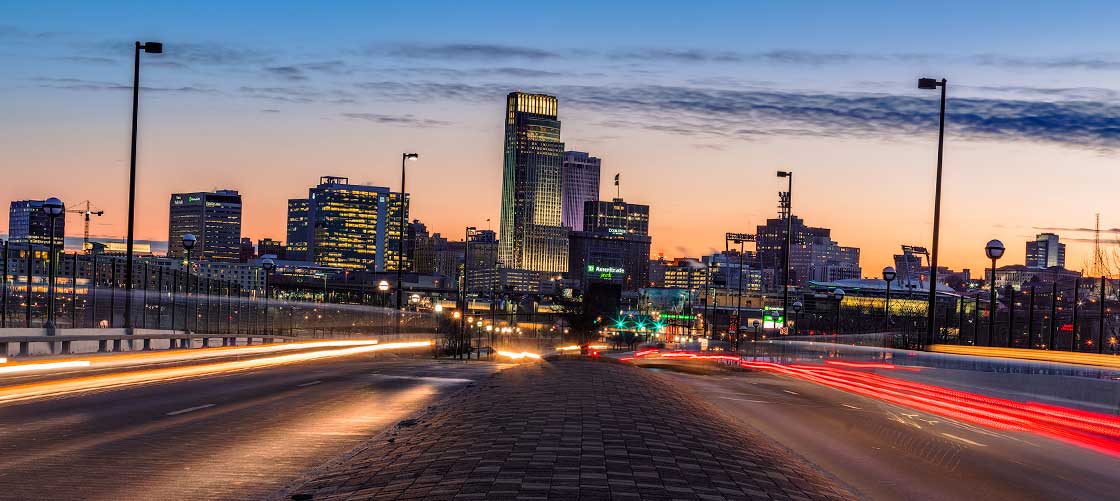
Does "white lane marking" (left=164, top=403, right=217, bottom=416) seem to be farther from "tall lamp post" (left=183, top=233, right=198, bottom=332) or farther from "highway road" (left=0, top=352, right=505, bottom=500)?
"tall lamp post" (left=183, top=233, right=198, bottom=332)

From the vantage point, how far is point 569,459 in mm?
10773

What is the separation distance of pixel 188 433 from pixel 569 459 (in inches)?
333

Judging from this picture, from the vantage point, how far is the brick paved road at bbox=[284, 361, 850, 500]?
31.1 feet

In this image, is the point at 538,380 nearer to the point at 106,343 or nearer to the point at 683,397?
the point at 683,397

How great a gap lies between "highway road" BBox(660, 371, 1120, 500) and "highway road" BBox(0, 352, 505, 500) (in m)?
6.86

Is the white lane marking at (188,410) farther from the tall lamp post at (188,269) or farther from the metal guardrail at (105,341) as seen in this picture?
the tall lamp post at (188,269)

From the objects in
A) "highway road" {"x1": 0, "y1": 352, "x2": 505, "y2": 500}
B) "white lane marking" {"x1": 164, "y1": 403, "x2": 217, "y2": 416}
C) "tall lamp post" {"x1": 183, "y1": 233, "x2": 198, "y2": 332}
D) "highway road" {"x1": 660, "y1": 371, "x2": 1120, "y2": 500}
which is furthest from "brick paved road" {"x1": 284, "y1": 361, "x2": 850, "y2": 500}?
"tall lamp post" {"x1": 183, "y1": 233, "x2": 198, "y2": 332}

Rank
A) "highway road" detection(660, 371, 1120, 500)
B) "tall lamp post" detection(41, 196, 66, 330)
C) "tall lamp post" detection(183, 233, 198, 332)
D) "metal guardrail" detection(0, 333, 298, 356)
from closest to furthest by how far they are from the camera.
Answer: "highway road" detection(660, 371, 1120, 500)
"metal guardrail" detection(0, 333, 298, 356)
"tall lamp post" detection(41, 196, 66, 330)
"tall lamp post" detection(183, 233, 198, 332)

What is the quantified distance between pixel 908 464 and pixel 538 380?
28.6 feet

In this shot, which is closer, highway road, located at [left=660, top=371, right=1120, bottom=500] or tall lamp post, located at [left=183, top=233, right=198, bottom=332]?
highway road, located at [left=660, top=371, right=1120, bottom=500]

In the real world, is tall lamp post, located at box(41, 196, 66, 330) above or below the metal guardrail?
above

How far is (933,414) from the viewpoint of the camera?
26.9 metres

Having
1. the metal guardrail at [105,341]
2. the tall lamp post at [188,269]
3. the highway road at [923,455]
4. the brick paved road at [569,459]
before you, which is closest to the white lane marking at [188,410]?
the brick paved road at [569,459]

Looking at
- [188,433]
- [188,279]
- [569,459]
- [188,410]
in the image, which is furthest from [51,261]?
[569,459]
